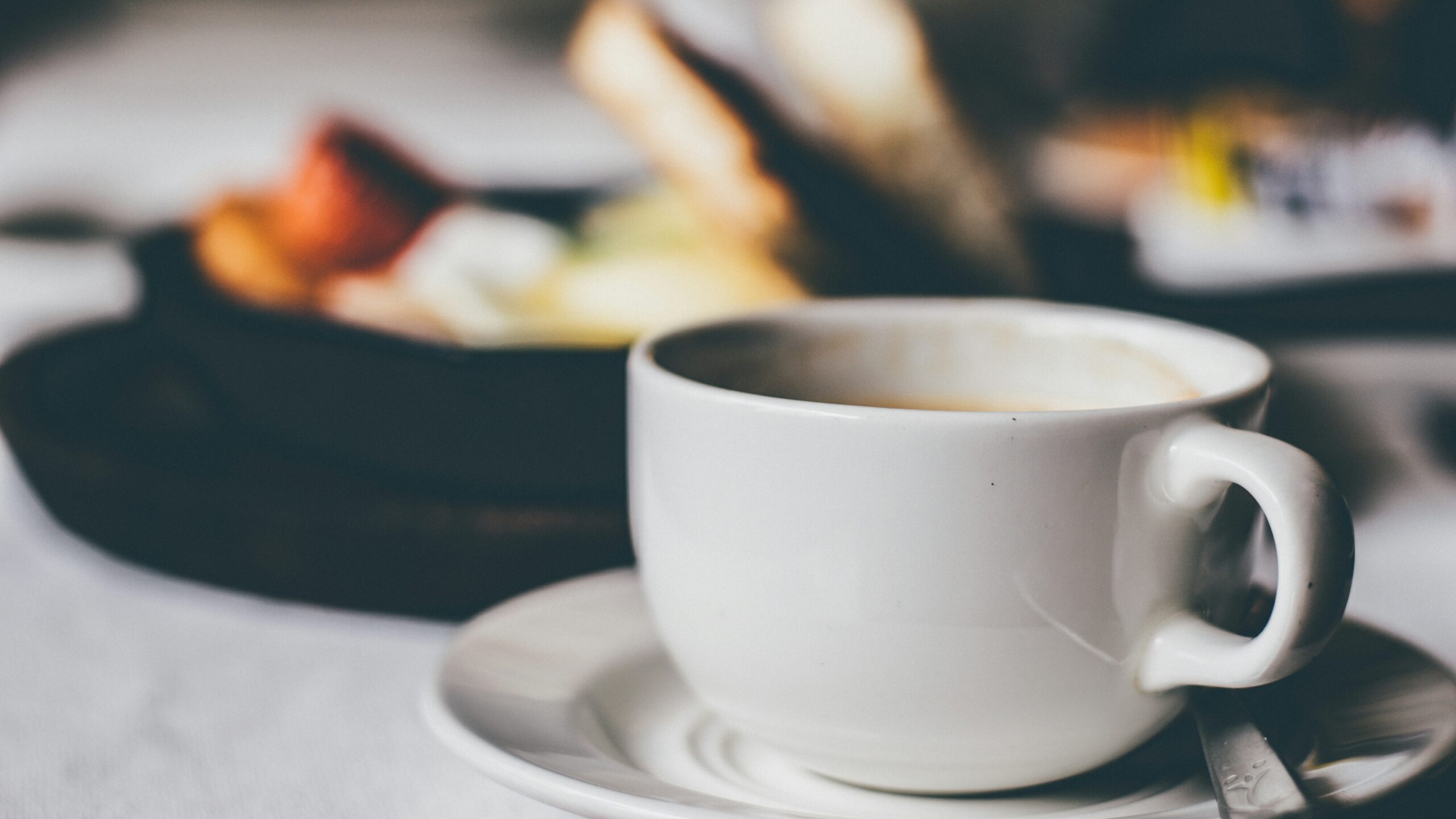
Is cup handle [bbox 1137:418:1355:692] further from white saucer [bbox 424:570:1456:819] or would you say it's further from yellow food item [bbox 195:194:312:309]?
yellow food item [bbox 195:194:312:309]

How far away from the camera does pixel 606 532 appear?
38 cm

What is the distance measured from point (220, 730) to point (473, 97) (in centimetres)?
84

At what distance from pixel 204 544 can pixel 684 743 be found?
0.20 meters

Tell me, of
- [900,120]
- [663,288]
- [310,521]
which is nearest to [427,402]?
[310,521]

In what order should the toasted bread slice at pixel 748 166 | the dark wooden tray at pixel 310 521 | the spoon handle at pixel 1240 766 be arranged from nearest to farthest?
the spoon handle at pixel 1240 766
the dark wooden tray at pixel 310 521
the toasted bread slice at pixel 748 166

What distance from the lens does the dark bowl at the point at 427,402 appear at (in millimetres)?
397

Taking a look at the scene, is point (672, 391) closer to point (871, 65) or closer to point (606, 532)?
point (606, 532)

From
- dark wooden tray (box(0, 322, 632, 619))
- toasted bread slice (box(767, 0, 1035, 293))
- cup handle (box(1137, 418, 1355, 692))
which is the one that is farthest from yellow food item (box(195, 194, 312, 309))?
cup handle (box(1137, 418, 1355, 692))

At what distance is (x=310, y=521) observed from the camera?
38 cm

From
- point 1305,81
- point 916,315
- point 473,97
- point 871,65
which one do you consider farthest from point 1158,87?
point 916,315

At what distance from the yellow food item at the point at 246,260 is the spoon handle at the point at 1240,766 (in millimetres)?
415

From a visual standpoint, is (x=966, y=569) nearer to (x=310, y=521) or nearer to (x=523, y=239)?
(x=310, y=521)

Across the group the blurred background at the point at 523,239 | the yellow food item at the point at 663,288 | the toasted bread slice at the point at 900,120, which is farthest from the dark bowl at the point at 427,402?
the toasted bread slice at the point at 900,120

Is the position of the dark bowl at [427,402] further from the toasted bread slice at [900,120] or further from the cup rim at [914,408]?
the toasted bread slice at [900,120]
